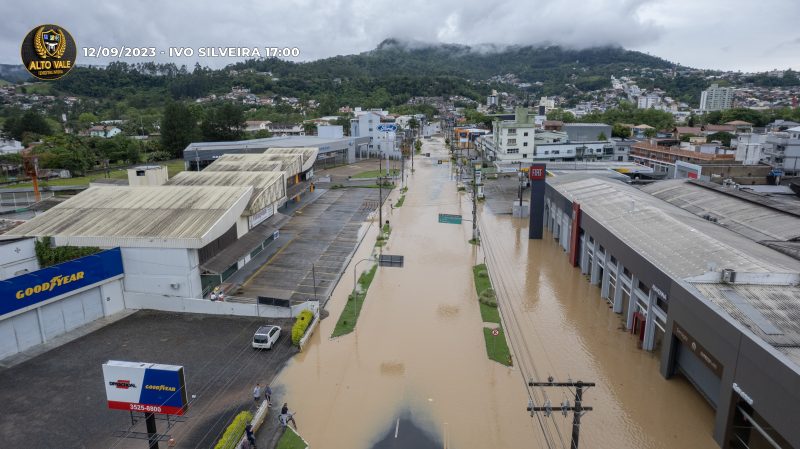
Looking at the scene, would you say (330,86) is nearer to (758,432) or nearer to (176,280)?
(176,280)

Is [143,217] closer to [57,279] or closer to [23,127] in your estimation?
[57,279]

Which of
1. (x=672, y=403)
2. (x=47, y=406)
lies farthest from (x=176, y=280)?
(x=672, y=403)

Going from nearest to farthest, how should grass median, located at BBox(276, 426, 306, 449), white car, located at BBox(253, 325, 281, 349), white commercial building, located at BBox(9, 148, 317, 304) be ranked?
grass median, located at BBox(276, 426, 306, 449), white car, located at BBox(253, 325, 281, 349), white commercial building, located at BBox(9, 148, 317, 304)

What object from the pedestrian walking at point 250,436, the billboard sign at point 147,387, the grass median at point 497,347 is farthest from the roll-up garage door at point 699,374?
the billboard sign at point 147,387

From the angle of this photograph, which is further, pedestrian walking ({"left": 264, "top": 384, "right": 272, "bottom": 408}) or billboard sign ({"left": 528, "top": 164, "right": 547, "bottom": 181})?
billboard sign ({"left": 528, "top": 164, "right": 547, "bottom": 181})

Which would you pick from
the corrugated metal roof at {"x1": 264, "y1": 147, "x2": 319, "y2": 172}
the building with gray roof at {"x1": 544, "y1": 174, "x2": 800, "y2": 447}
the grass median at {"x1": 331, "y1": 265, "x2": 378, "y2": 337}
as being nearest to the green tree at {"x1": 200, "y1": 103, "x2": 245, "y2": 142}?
the corrugated metal roof at {"x1": 264, "y1": 147, "x2": 319, "y2": 172}

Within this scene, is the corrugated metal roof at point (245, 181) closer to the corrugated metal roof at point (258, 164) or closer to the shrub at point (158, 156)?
the corrugated metal roof at point (258, 164)

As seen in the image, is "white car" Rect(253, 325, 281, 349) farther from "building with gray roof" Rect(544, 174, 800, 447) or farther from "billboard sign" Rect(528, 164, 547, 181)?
"billboard sign" Rect(528, 164, 547, 181)
